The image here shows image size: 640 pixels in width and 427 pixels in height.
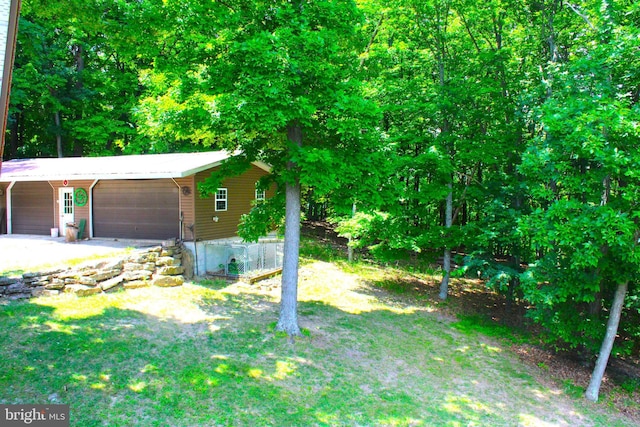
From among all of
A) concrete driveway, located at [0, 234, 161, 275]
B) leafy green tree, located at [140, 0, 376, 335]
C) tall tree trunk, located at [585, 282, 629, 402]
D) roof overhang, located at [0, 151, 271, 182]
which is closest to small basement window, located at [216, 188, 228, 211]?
roof overhang, located at [0, 151, 271, 182]

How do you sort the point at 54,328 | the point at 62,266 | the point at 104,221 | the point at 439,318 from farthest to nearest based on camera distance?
the point at 104,221
the point at 439,318
the point at 62,266
the point at 54,328

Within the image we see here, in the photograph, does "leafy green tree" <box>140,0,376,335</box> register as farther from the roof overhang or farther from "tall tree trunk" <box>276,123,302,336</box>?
the roof overhang

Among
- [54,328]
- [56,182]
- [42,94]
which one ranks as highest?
[42,94]

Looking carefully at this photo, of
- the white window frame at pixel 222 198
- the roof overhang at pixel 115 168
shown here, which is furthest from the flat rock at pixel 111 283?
the white window frame at pixel 222 198

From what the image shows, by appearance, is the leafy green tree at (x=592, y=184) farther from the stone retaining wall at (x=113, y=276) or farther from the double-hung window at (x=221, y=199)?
the double-hung window at (x=221, y=199)

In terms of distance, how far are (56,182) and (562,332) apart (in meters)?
16.4

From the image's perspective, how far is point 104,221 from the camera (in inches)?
554

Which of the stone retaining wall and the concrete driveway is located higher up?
the concrete driveway

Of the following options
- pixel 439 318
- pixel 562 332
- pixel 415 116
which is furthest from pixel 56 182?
pixel 562 332

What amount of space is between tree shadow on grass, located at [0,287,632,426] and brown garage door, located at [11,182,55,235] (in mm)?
8309

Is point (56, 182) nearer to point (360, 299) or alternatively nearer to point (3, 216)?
point (3, 216)

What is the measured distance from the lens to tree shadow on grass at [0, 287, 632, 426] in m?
5.32

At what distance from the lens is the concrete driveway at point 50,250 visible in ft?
33.0

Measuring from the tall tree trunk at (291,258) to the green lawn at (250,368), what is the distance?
0.37 m
